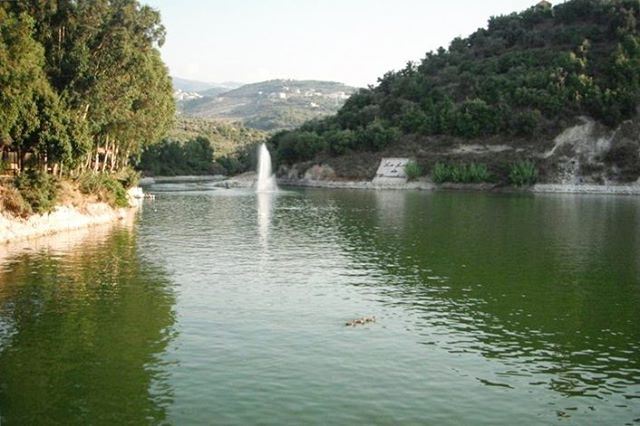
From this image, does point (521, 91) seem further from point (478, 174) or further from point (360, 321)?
point (360, 321)

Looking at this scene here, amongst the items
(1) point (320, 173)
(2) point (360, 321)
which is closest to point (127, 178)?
(2) point (360, 321)

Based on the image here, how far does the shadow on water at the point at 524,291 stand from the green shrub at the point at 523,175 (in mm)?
72104

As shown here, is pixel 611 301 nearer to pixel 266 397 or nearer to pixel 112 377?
pixel 266 397

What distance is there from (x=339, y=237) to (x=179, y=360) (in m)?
Result: 36.3

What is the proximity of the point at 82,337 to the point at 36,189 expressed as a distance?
29.3 metres

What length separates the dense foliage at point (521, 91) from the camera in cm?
15812

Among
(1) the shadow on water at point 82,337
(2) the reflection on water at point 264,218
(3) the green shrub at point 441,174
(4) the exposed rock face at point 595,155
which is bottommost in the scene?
(1) the shadow on water at point 82,337

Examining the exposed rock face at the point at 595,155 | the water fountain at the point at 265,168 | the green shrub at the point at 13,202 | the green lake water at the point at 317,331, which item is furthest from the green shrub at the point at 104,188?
the exposed rock face at the point at 595,155

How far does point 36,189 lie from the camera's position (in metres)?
53.2

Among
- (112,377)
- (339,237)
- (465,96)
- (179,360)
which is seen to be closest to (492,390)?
(179,360)

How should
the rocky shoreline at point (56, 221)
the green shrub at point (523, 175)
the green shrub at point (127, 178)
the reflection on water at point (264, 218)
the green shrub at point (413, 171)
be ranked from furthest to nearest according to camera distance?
the green shrub at point (413, 171) → the green shrub at point (523, 175) → the green shrub at point (127, 178) → the reflection on water at point (264, 218) → the rocky shoreline at point (56, 221)

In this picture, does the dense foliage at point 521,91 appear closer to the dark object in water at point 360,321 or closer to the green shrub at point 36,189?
the green shrub at point 36,189

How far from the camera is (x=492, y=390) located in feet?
71.8

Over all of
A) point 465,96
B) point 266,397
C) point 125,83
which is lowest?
point 266,397
